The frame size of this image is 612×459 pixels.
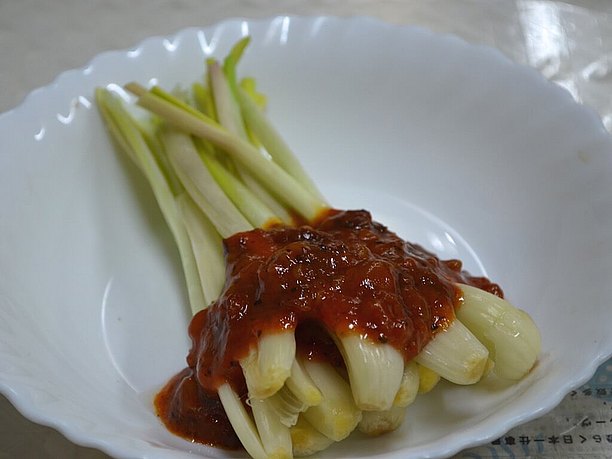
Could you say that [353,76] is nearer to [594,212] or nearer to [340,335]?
[594,212]

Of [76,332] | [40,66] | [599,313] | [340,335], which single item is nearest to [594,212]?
[599,313]

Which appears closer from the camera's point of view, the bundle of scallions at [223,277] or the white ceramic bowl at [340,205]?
the bundle of scallions at [223,277]

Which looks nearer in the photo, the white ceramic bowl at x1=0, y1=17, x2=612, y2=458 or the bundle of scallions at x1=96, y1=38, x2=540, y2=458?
the bundle of scallions at x1=96, y1=38, x2=540, y2=458

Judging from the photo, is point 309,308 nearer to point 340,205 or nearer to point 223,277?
point 223,277
